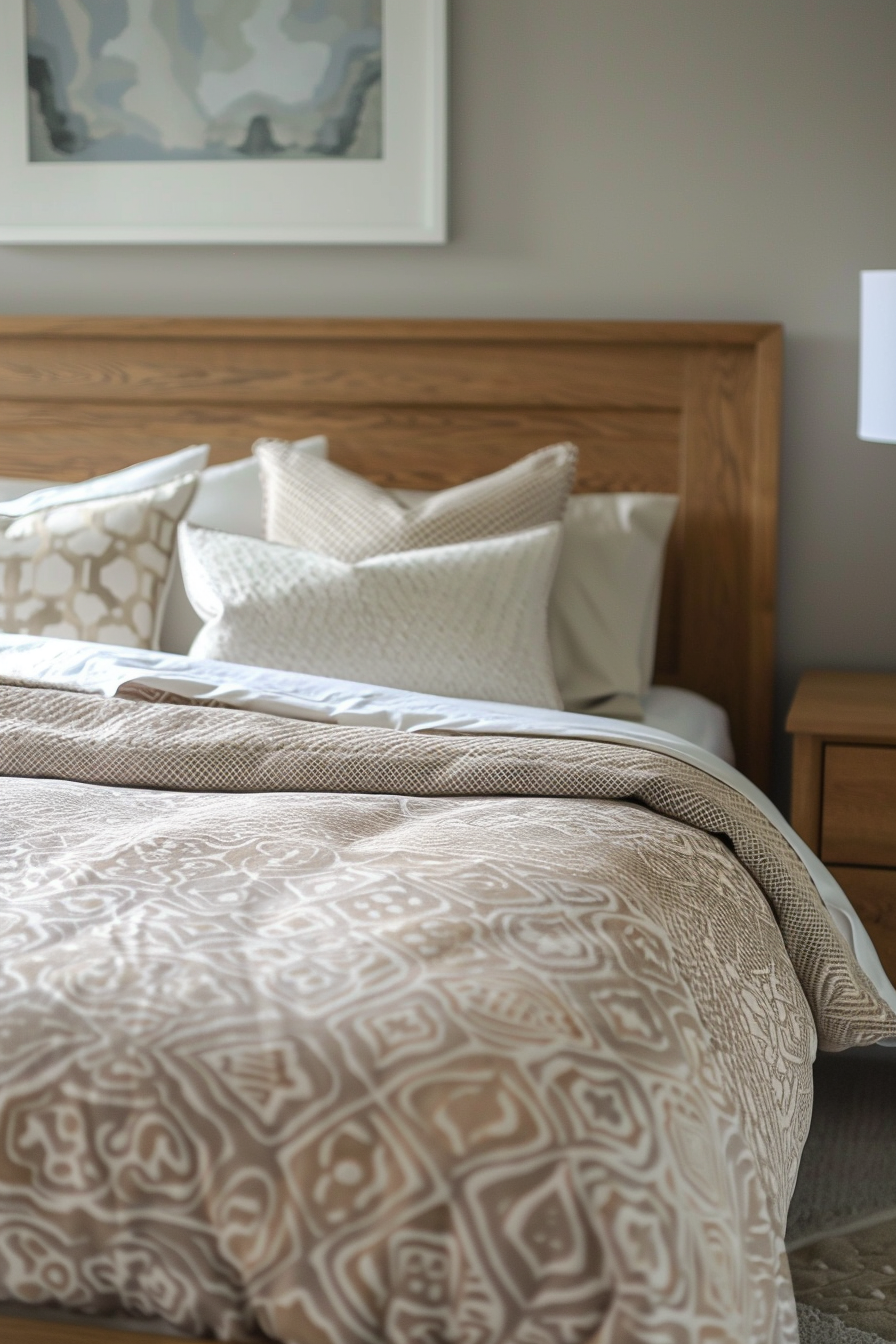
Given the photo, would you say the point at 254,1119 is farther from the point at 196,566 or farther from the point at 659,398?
the point at 659,398

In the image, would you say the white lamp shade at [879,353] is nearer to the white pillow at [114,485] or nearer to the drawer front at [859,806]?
the drawer front at [859,806]

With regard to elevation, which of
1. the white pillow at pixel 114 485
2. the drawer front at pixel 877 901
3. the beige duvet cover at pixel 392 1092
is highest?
the white pillow at pixel 114 485

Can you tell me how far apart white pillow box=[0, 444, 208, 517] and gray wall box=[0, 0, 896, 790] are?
573 mm

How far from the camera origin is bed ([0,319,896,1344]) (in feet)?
2.53

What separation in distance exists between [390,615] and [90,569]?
509 millimetres

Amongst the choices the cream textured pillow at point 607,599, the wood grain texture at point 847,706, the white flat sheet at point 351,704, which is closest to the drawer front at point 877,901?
the wood grain texture at point 847,706

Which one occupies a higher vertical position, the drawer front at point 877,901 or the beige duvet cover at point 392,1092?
the beige duvet cover at point 392,1092

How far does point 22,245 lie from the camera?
272 centimetres

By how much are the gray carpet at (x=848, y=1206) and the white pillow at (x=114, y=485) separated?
1.48 meters

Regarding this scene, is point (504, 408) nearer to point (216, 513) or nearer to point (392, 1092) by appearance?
point (216, 513)

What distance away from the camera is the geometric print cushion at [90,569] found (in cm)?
208

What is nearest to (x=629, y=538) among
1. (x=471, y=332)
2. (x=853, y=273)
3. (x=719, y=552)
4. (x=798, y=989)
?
(x=719, y=552)

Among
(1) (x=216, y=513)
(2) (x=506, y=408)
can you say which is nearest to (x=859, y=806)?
(2) (x=506, y=408)

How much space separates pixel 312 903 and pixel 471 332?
1.65 meters
